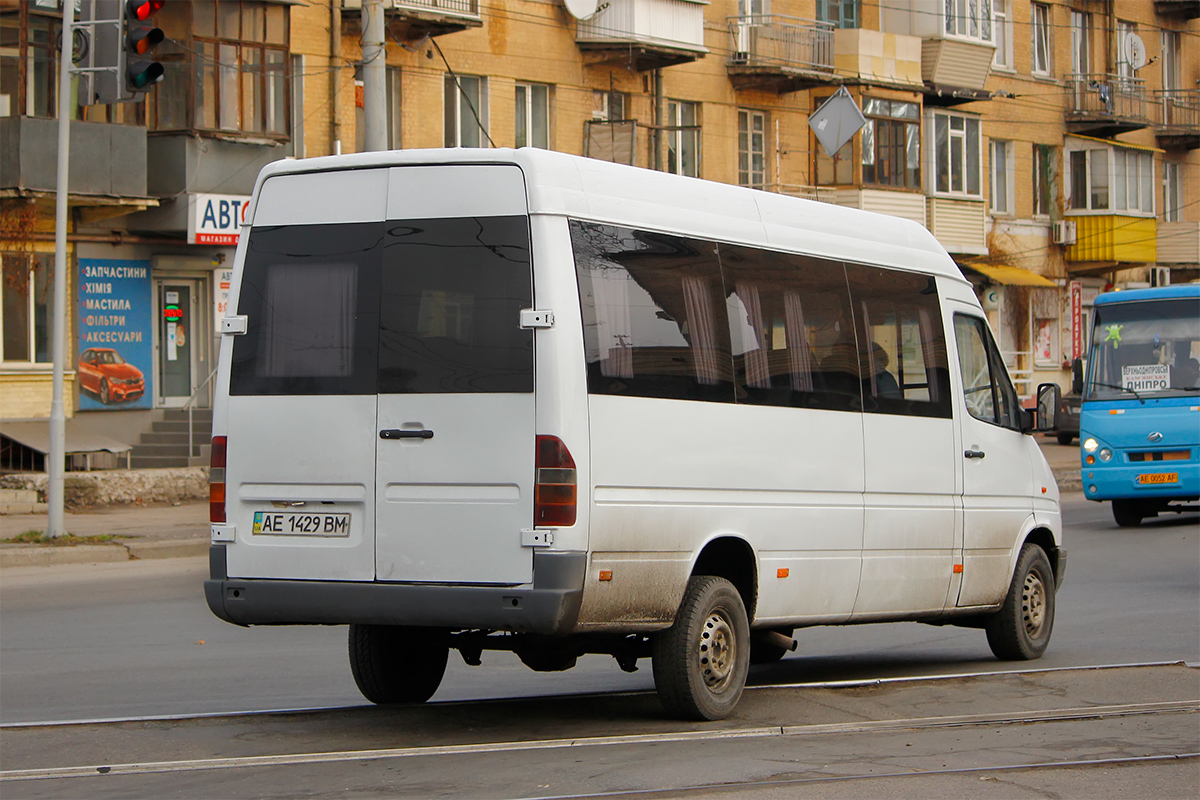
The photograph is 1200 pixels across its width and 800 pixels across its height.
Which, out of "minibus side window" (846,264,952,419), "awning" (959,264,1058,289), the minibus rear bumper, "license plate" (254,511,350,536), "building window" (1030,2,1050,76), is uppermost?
"building window" (1030,2,1050,76)

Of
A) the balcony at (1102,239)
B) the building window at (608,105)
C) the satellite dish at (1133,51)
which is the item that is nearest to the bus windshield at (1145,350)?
the building window at (608,105)

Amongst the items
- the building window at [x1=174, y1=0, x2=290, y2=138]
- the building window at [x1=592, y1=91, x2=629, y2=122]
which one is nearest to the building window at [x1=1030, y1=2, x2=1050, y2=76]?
the building window at [x1=592, y1=91, x2=629, y2=122]

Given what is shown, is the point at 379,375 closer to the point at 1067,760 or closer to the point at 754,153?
the point at 1067,760

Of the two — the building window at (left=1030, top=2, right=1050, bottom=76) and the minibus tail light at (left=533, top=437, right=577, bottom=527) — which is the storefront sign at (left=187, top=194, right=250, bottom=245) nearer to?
the minibus tail light at (left=533, top=437, right=577, bottom=527)

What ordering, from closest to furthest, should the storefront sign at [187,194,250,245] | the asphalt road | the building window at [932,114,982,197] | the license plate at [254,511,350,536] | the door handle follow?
the door handle, the license plate at [254,511,350,536], the asphalt road, the storefront sign at [187,194,250,245], the building window at [932,114,982,197]

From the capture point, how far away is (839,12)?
130 feet

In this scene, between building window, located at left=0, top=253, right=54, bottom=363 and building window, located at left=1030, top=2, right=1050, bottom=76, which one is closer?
building window, located at left=0, top=253, right=54, bottom=363

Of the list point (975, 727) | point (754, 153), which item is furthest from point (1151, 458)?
point (754, 153)

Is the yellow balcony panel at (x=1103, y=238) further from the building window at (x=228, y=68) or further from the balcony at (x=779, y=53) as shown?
the building window at (x=228, y=68)

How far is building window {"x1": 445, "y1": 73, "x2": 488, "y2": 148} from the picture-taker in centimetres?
3111

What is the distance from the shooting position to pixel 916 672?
9.59 meters

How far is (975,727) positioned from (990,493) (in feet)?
8.55

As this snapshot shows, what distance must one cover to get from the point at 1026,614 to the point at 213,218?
19.0 metres

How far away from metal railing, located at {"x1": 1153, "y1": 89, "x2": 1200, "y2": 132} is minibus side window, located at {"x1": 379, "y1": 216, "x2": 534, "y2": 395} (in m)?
46.0
